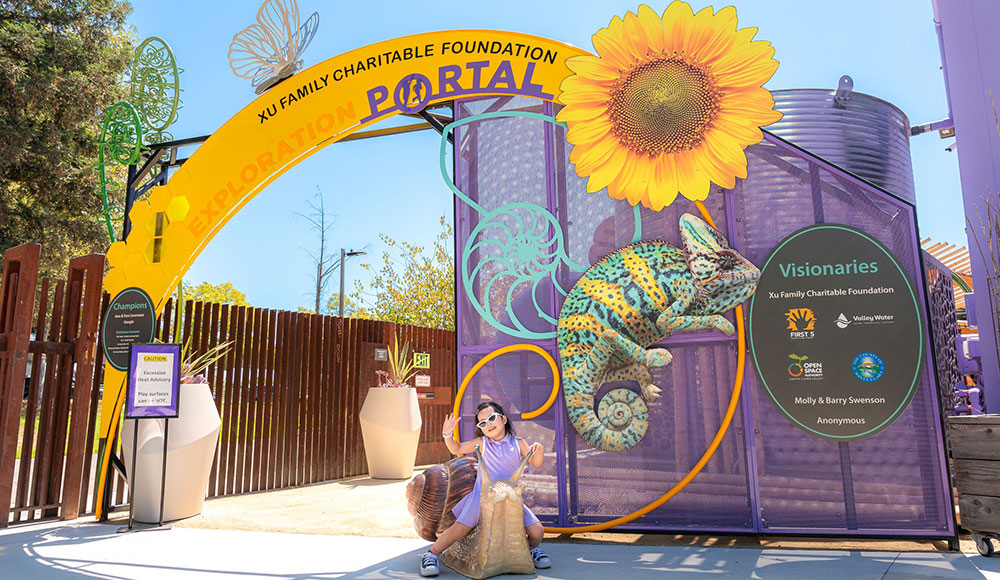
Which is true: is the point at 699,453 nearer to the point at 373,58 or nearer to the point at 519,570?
the point at 519,570

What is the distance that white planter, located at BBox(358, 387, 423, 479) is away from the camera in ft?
31.0

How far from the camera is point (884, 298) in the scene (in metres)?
4.98

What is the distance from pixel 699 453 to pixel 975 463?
1.79m

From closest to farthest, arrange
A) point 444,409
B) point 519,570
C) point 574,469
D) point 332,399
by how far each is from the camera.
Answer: point 519,570 < point 574,469 < point 332,399 < point 444,409

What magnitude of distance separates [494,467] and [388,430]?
5.36 metres

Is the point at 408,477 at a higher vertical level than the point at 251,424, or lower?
lower

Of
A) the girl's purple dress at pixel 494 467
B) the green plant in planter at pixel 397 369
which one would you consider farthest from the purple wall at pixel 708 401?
the green plant in planter at pixel 397 369

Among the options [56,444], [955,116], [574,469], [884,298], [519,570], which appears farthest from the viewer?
[56,444]

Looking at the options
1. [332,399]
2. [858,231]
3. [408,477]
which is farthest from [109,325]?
[858,231]

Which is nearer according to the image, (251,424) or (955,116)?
(955,116)

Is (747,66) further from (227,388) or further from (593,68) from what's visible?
(227,388)

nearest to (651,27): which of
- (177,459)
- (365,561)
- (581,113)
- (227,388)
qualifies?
(581,113)

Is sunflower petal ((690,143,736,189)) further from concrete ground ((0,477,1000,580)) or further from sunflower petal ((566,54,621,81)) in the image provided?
concrete ground ((0,477,1000,580))

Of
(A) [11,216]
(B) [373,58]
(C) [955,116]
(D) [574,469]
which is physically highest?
(A) [11,216]
